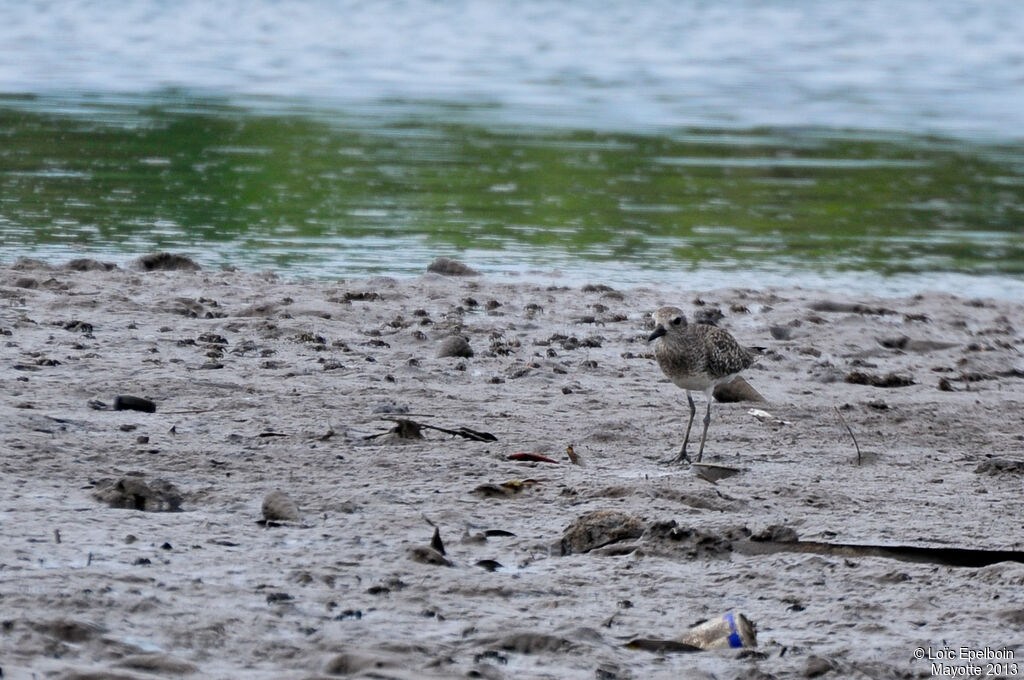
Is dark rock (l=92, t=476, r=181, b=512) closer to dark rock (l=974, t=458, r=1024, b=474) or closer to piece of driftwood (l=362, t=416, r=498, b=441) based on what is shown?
piece of driftwood (l=362, t=416, r=498, b=441)

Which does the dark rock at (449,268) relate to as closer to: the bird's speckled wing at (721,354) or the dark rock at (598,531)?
the bird's speckled wing at (721,354)

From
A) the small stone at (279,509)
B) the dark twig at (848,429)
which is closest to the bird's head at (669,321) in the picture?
the dark twig at (848,429)

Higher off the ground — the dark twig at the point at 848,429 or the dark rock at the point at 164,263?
the dark rock at the point at 164,263

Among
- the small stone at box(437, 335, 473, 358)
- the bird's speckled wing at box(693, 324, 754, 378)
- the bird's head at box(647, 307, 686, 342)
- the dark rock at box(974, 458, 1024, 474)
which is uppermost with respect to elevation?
the bird's head at box(647, 307, 686, 342)

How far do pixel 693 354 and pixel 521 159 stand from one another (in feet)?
36.1

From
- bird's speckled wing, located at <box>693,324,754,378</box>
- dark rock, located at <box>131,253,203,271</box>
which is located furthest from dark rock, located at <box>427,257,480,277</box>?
bird's speckled wing, located at <box>693,324,754,378</box>

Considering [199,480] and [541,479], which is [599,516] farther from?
[199,480]

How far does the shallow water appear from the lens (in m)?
12.2

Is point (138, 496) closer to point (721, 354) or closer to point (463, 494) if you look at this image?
point (463, 494)

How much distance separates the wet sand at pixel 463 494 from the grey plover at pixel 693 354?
0.31 metres

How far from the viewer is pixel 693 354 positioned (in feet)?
21.1

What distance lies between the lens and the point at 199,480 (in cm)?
558

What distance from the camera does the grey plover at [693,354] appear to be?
6457 mm

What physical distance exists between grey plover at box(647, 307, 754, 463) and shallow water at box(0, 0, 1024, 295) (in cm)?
449
